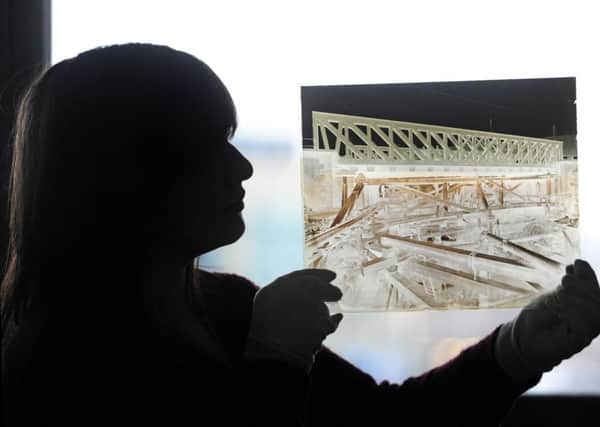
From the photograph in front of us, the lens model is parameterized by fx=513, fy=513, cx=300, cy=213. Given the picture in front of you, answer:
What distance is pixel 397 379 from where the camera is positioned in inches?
27.8

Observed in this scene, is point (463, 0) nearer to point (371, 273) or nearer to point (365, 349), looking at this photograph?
point (371, 273)

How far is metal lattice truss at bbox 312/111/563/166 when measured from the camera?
70cm

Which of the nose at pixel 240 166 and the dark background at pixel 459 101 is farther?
the dark background at pixel 459 101

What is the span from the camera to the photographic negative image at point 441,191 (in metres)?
0.70

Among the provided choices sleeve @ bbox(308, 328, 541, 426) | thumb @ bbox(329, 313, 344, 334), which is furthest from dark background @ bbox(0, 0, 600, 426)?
thumb @ bbox(329, 313, 344, 334)

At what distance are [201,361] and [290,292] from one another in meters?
0.11

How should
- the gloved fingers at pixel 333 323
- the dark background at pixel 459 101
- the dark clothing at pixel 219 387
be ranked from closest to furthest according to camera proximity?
the dark clothing at pixel 219 387
the gloved fingers at pixel 333 323
the dark background at pixel 459 101

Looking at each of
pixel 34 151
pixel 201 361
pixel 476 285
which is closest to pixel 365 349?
pixel 476 285

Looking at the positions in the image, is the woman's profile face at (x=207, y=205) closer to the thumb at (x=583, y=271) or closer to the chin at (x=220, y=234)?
the chin at (x=220, y=234)

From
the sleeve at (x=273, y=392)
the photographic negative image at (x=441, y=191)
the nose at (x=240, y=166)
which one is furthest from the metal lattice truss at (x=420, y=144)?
the sleeve at (x=273, y=392)

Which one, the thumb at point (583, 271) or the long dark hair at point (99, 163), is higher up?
the long dark hair at point (99, 163)

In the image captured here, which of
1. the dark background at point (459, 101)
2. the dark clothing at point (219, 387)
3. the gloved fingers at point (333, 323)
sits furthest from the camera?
the dark background at point (459, 101)

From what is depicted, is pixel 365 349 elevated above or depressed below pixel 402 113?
below

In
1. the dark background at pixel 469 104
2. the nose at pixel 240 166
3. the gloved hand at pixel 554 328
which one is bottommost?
the gloved hand at pixel 554 328
